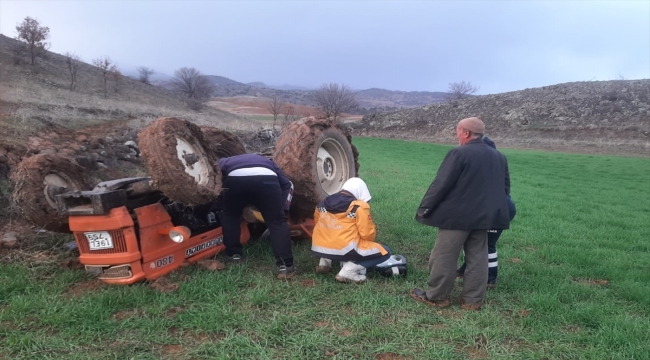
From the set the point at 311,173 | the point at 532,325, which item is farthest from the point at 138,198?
the point at 532,325

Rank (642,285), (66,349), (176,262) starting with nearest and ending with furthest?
(66,349)
(176,262)
(642,285)

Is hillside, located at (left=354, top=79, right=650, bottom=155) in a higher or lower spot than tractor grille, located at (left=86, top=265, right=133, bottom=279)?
higher

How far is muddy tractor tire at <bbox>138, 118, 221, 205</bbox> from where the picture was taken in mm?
4674

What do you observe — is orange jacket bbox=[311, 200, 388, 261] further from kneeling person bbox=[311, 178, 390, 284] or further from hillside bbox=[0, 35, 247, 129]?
hillside bbox=[0, 35, 247, 129]

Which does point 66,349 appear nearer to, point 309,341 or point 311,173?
point 309,341

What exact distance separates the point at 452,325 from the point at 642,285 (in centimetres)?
279

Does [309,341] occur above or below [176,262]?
below

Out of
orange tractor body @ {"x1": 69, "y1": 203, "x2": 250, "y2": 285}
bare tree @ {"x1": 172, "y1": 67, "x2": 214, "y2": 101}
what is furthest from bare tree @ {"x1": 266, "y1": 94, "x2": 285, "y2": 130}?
orange tractor body @ {"x1": 69, "y1": 203, "x2": 250, "y2": 285}

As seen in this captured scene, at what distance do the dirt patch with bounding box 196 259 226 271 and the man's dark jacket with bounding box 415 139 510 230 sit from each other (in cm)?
236

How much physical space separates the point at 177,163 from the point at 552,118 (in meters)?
44.4

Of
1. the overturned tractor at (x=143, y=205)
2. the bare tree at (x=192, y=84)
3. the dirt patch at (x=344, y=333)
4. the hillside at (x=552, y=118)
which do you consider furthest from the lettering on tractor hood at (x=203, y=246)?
the bare tree at (x=192, y=84)

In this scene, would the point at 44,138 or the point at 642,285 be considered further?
the point at 44,138

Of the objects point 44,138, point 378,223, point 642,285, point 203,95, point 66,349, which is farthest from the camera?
point 203,95

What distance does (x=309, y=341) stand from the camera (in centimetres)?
407
